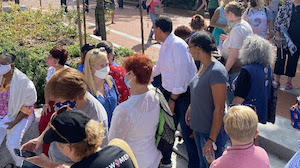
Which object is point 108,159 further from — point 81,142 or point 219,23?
point 219,23

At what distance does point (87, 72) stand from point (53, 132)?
1.53m

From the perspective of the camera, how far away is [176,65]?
4023 millimetres

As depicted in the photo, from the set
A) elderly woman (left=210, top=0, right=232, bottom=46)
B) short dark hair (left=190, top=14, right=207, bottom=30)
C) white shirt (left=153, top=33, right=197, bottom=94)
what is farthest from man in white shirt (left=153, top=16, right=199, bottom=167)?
elderly woman (left=210, top=0, right=232, bottom=46)

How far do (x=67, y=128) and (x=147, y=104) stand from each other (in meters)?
1.04

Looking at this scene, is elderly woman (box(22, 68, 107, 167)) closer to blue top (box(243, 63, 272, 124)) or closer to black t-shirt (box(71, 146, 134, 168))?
black t-shirt (box(71, 146, 134, 168))

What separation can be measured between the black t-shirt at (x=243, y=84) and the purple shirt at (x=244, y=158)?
3.83ft

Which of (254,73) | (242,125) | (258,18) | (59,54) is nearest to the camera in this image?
(242,125)

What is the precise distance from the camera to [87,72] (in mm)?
3570

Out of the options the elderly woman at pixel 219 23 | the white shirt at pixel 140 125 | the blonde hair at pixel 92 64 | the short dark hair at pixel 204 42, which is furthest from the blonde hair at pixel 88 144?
the elderly woman at pixel 219 23

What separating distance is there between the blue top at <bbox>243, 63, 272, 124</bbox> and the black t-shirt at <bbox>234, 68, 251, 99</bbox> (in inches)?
1.4

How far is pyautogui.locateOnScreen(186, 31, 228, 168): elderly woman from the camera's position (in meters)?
3.22

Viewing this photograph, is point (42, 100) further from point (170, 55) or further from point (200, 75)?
point (200, 75)

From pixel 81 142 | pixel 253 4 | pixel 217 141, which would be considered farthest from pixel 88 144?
pixel 253 4

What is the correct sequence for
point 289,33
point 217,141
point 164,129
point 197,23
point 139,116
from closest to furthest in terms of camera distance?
point 139,116, point 164,129, point 217,141, point 197,23, point 289,33
